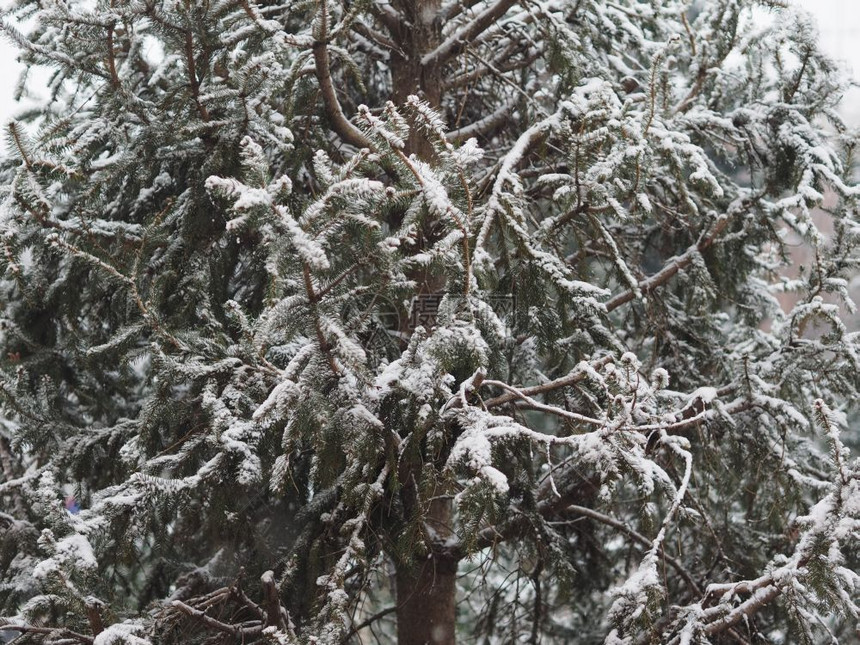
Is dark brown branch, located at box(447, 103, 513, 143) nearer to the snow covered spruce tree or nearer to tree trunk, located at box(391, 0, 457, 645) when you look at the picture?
the snow covered spruce tree

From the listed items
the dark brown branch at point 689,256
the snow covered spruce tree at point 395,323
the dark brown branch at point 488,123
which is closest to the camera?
the snow covered spruce tree at point 395,323

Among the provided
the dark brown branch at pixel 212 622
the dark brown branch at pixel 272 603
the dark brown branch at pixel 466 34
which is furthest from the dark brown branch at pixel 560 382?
the dark brown branch at pixel 466 34

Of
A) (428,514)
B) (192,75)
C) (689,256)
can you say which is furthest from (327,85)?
(428,514)

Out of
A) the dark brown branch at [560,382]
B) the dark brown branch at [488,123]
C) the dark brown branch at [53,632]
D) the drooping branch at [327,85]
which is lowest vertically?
the dark brown branch at [53,632]

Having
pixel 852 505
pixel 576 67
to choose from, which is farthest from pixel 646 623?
pixel 576 67

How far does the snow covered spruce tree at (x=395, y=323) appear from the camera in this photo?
2.70 metres

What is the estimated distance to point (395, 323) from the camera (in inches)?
218

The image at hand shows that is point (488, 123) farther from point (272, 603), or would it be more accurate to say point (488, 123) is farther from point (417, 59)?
point (272, 603)

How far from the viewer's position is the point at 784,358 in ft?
13.8

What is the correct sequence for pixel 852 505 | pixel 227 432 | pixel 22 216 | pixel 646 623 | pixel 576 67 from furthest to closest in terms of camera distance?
1. pixel 576 67
2. pixel 22 216
3. pixel 227 432
4. pixel 646 623
5. pixel 852 505

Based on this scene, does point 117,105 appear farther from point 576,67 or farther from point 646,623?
point 646,623

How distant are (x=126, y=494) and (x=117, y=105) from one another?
177cm

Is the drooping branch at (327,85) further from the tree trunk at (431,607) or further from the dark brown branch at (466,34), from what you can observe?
the tree trunk at (431,607)

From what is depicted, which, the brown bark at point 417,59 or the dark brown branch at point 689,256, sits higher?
the brown bark at point 417,59
